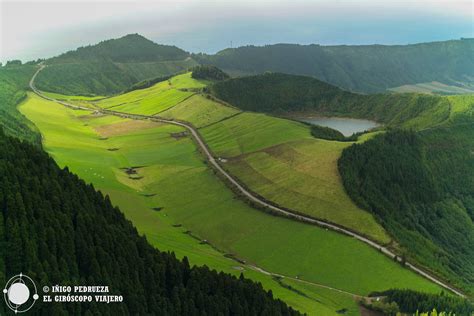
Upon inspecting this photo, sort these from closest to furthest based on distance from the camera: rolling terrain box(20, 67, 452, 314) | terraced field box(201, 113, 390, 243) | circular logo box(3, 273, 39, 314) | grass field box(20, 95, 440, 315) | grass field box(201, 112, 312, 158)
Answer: circular logo box(3, 273, 39, 314) < rolling terrain box(20, 67, 452, 314) < grass field box(20, 95, 440, 315) < terraced field box(201, 113, 390, 243) < grass field box(201, 112, 312, 158)

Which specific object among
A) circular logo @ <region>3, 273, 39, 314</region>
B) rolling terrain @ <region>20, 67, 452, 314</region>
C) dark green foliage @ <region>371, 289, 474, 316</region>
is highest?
circular logo @ <region>3, 273, 39, 314</region>

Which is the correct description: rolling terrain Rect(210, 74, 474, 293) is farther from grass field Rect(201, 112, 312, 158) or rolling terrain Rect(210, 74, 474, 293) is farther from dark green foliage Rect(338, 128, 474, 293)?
grass field Rect(201, 112, 312, 158)

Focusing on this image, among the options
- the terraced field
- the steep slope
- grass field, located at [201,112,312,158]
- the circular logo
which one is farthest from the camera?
grass field, located at [201,112,312,158]

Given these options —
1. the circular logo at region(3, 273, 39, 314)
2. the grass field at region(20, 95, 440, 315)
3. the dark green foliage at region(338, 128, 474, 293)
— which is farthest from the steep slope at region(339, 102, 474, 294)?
the circular logo at region(3, 273, 39, 314)

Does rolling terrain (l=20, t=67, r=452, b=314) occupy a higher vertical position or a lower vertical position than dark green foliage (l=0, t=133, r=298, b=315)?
lower

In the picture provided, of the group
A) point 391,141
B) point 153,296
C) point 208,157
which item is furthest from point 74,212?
point 391,141

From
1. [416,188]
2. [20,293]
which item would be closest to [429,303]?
[20,293]

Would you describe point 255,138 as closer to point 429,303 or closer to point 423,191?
point 423,191
